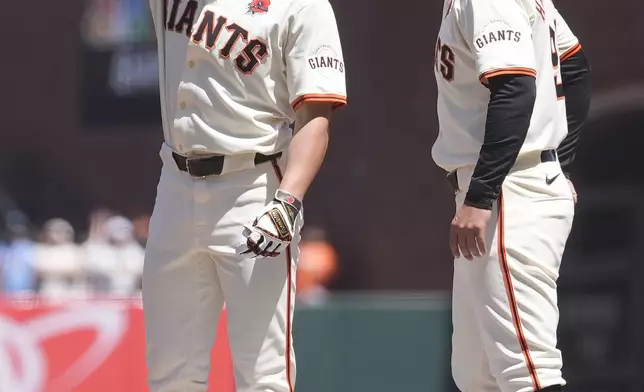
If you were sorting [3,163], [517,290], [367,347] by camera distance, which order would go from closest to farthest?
[517,290], [367,347], [3,163]

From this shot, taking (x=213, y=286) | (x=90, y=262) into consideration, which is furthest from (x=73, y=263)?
(x=213, y=286)

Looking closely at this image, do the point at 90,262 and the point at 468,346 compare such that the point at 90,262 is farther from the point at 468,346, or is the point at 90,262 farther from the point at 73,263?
the point at 468,346

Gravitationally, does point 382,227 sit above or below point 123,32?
below

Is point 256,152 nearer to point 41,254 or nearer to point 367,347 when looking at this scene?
point 367,347

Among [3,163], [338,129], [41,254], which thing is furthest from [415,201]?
[3,163]

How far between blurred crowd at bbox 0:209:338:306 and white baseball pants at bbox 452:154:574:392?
8925mm

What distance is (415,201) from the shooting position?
15.0 meters

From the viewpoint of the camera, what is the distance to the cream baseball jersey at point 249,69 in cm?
409

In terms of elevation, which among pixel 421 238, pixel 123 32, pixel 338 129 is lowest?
pixel 421 238

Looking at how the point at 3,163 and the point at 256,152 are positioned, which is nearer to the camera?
the point at 256,152

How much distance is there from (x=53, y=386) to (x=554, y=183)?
402 centimetres

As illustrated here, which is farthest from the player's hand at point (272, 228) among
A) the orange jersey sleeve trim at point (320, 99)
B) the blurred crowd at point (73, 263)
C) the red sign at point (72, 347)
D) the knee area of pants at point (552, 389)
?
the blurred crowd at point (73, 263)

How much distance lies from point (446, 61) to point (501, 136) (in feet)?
1.36

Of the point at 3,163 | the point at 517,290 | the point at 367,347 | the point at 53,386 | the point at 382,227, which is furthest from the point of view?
the point at 3,163
